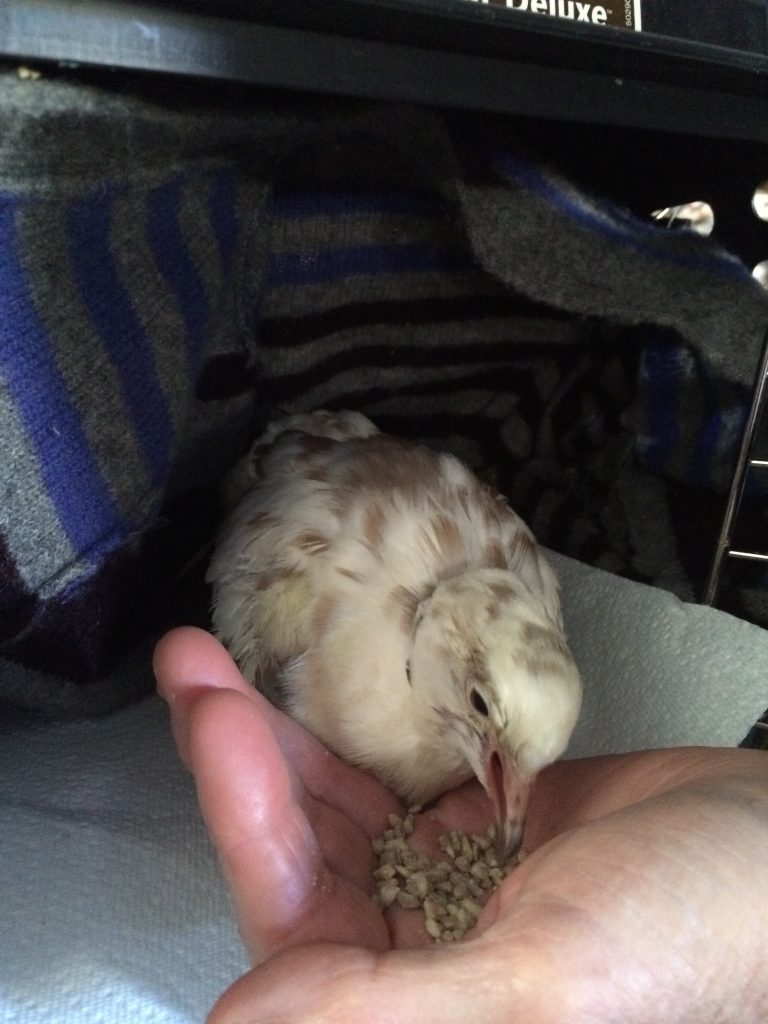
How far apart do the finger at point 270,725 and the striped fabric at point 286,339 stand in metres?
0.20

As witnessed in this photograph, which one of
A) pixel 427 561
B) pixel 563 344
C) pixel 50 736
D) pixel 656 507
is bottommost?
pixel 50 736

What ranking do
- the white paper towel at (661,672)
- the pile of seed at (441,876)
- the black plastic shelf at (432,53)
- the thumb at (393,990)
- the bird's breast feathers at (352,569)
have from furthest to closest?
the white paper towel at (661,672) → the bird's breast feathers at (352,569) → the pile of seed at (441,876) → the black plastic shelf at (432,53) → the thumb at (393,990)

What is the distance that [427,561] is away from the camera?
47.6 inches

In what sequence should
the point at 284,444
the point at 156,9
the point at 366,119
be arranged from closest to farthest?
the point at 156,9
the point at 366,119
the point at 284,444

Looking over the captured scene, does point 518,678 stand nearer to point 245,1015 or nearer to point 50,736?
point 245,1015

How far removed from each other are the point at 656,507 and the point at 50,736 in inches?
44.5

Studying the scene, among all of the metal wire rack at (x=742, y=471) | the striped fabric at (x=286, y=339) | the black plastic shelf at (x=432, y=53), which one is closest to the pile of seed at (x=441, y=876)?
the striped fabric at (x=286, y=339)

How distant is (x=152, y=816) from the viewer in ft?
3.51

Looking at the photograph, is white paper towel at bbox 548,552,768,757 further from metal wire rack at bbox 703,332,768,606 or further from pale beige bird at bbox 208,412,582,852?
pale beige bird at bbox 208,412,582,852

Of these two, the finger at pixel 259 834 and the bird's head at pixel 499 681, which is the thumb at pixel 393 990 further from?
the bird's head at pixel 499 681

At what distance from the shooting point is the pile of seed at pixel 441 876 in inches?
38.0

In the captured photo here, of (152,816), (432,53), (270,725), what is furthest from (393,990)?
(432,53)

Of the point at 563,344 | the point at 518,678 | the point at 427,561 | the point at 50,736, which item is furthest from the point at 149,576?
the point at 563,344

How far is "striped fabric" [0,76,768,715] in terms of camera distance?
937 mm
